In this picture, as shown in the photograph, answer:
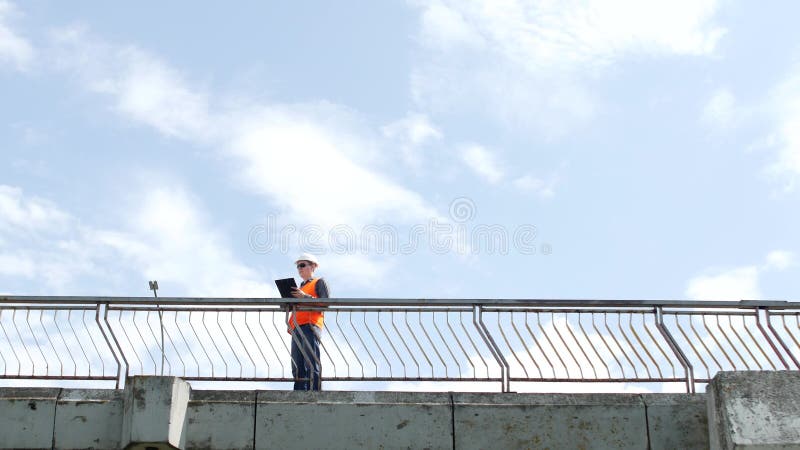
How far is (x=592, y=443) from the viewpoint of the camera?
864cm

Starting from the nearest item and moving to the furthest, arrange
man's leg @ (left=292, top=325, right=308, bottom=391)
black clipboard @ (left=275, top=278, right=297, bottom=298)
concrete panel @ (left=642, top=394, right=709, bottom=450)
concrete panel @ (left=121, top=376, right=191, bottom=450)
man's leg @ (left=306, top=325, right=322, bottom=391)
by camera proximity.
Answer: concrete panel @ (left=121, top=376, right=191, bottom=450) < concrete panel @ (left=642, top=394, right=709, bottom=450) < man's leg @ (left=306, top=325, right=322, bottom=391) < man's leg @ (left=292, top=325, right=308, bottom=391) < black clipboard @ (left=275, top=278, right=297, bottom=298)

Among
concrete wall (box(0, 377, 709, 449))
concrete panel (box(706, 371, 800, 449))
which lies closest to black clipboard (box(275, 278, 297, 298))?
concrete wall (box(0, 377, 709, 449))

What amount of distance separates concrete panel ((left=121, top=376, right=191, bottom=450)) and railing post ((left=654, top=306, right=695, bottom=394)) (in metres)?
3.92

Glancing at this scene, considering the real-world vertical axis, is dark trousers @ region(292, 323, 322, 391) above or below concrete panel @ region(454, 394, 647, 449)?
above

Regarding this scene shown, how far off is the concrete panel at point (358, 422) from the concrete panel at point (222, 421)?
3.4 inches

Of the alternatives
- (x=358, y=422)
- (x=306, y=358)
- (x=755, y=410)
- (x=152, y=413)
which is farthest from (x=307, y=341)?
(x=755, y=410)

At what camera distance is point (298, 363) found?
32.3 feet

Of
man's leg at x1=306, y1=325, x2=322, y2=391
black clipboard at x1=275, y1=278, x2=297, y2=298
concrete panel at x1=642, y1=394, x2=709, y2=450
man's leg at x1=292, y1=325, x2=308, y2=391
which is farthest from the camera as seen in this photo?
black clipboard at x1=275, y1=278, x2=297, y2=298

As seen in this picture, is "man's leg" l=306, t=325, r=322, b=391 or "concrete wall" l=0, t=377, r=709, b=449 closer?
"concrete wall" l=0, t=377, r=709, b=449

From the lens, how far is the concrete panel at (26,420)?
879cm

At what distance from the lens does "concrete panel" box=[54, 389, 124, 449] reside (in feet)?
28.8

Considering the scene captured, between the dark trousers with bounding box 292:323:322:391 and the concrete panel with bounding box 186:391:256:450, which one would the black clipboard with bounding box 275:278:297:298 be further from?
the concrete panel with bounding box 186:391:256:450

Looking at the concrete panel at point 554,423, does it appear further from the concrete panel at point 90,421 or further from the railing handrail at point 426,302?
the concrete panel at point 90,421

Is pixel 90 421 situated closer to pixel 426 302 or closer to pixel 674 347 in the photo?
pixel 426 302
